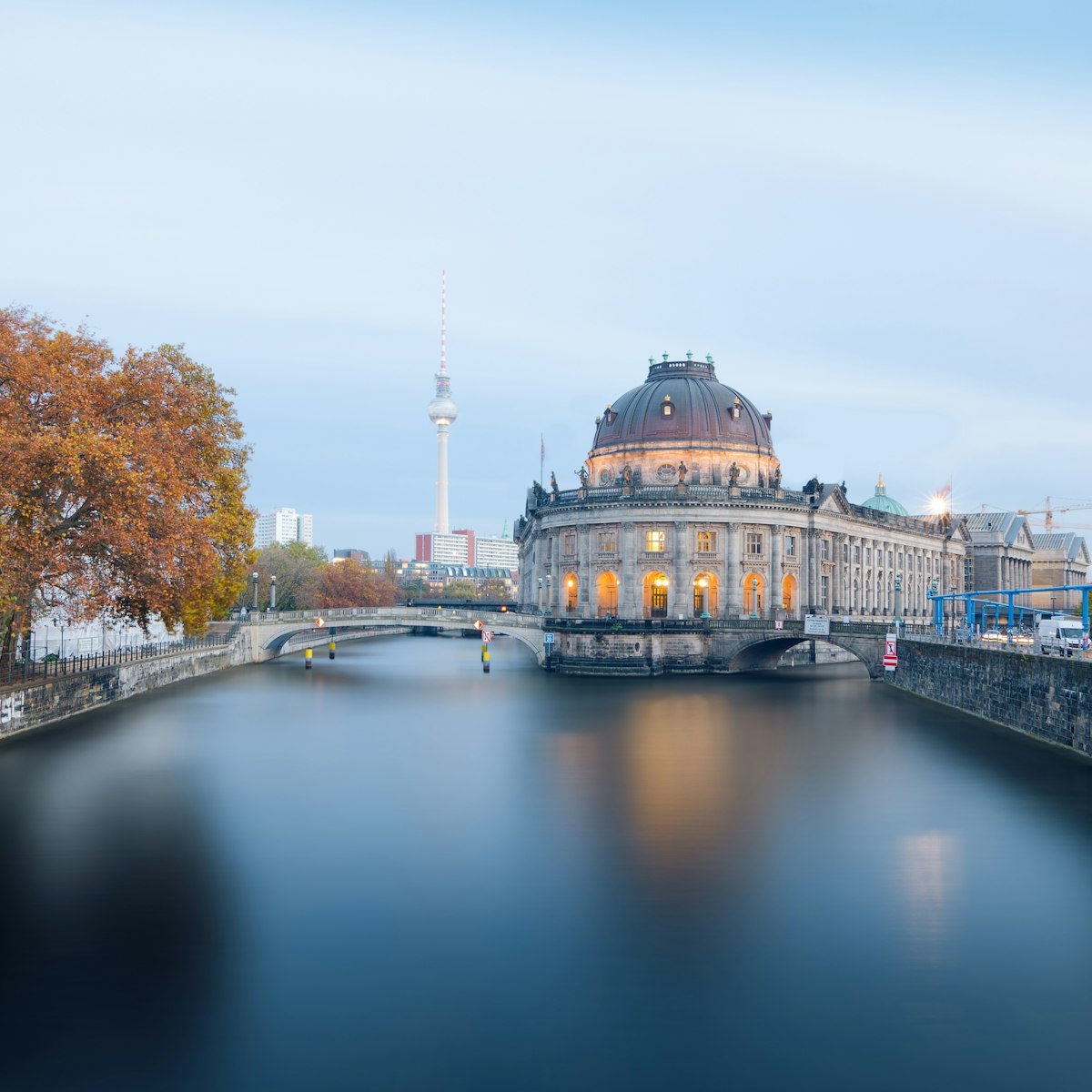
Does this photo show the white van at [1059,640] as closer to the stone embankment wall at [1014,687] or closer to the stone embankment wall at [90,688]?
the stone embankment wall at [1014,687]

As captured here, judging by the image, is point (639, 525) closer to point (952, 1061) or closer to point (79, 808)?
point (79, 808)

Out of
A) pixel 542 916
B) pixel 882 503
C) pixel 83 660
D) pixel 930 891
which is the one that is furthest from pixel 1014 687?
pixel 882 503

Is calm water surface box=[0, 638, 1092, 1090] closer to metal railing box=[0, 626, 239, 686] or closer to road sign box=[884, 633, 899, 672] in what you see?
metal railing box=[0, 626, 239, 686]

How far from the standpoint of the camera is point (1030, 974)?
22.0 meters

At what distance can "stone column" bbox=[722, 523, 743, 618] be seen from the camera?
10150 centimetres

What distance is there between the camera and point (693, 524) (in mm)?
101438

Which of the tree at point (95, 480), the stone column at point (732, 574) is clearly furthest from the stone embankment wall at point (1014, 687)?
the tree at point (95, 480)

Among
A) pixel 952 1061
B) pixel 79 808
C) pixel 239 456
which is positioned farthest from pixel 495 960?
pixel 239 456

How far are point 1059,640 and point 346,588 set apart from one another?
126 metres

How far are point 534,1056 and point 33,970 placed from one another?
10911 millimetres

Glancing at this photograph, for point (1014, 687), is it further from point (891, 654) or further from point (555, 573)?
point (555, 573)

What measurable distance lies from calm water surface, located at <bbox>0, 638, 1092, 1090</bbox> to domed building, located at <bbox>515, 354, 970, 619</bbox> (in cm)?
5114

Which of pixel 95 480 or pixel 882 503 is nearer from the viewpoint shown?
pixel 95 480

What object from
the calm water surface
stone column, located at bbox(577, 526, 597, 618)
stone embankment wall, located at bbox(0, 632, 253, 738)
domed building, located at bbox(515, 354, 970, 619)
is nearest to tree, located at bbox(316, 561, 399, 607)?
domed building, located at bbox(515, 354, 970, 619)
